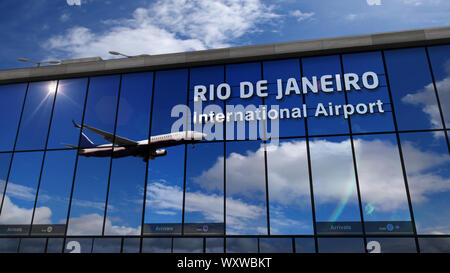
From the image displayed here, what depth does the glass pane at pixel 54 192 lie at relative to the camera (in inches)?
699

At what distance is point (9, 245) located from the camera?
17953 millimetres

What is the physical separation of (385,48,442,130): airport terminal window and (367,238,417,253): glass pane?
17.6ft

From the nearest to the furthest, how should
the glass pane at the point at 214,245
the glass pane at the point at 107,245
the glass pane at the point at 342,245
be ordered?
the glass pane at the point at 342,245, the glass pane at the point at 214,245, the glass pane at the point at 107,245

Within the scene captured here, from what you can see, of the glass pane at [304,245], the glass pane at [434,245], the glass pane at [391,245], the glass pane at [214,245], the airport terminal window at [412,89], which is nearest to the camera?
the glass pane at [434,245]

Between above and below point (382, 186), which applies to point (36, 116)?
above

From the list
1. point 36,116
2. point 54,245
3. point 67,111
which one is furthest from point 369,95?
point 36,116

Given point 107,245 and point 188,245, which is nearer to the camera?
point 188,245

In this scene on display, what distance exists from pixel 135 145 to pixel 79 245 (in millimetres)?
5837

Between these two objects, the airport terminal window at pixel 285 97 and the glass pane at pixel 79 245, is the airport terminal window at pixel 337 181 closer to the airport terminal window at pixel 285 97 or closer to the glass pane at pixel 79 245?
the airport terminal window at pixel 285 97

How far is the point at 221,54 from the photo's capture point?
19.1 m

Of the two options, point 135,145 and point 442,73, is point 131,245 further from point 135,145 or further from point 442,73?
point 442,73

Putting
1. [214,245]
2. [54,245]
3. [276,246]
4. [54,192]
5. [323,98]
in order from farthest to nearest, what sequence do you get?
[54,192] → [323,98] → [54,245] → [214,245] → [276,246]

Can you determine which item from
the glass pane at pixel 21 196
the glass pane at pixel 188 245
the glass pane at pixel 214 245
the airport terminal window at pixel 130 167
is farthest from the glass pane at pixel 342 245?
the glass pane at pixel 21 196

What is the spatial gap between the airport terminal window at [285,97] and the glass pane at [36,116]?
13.1 m
